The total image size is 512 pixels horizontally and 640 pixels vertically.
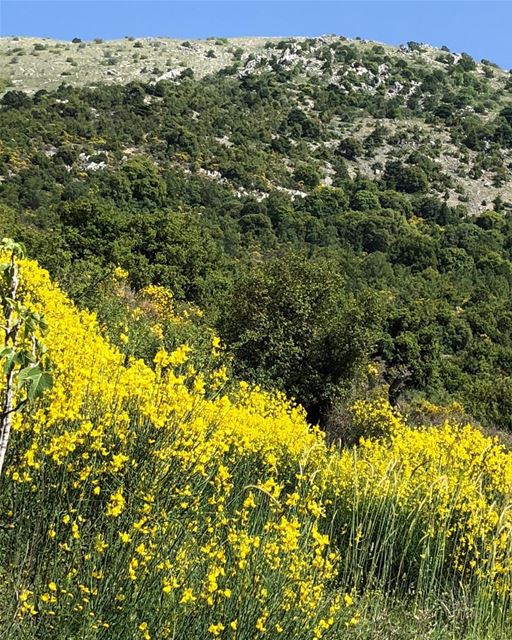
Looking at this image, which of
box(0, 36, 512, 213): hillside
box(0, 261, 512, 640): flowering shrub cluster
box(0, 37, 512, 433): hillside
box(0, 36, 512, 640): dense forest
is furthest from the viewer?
box(0, 36, 512, 213): hillside

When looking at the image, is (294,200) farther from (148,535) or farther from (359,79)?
(148,535)

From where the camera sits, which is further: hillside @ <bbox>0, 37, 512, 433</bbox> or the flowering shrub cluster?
hillside @ <bbox>0, 37, 512, 433</bbox>

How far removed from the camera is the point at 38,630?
3.22m

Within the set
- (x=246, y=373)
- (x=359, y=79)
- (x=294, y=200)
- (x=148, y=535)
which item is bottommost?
(x=246, y=373)

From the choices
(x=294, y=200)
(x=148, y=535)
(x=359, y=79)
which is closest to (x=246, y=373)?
(x=148, y=535)

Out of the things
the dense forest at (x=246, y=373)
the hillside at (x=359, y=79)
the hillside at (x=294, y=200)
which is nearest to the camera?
the dense forest at (x=246, y=373)

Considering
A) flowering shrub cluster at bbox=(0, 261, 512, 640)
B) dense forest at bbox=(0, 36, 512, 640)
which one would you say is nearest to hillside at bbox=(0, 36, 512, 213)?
dense forest at bbox=(0, 36, 512, 640)

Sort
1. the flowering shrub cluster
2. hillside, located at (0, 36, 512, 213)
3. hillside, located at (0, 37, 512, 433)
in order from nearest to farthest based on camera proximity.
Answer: the flowering shrub cluster, hillside, located at (0, 37, 512, 433), hillside, located at (0, 36, 512, 213)

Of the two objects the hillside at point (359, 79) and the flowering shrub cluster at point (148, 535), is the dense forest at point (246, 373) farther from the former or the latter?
the hillside at point (359, 79)

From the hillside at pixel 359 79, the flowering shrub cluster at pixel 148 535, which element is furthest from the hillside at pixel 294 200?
the flowering shrub cluster at pixel 148 535

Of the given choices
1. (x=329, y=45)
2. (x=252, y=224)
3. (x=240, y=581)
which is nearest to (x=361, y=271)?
(x=252, y=224)

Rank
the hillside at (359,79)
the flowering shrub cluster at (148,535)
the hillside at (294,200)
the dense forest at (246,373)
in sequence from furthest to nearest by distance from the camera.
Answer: the hillside at (359,79)
the hillside at (294,200)
the dense forest at (246,373)
the flowering shrub cluster at (148,535)

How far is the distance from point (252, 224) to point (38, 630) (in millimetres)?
51237

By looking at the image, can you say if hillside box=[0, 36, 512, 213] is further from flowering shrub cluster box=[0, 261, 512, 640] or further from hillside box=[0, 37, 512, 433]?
flowering shrub cluster box=[0, 261, 512, 640]
